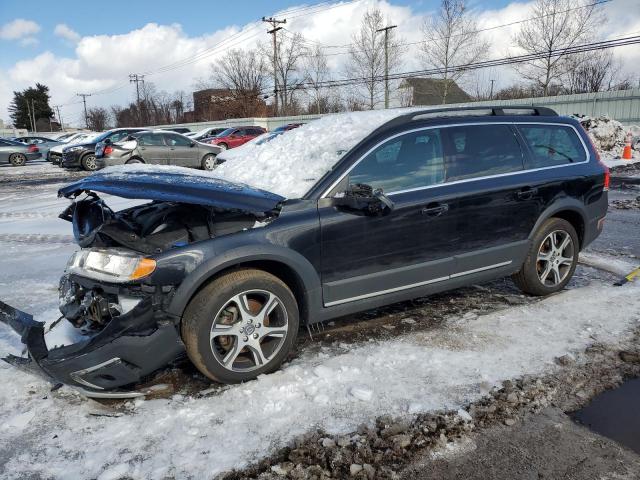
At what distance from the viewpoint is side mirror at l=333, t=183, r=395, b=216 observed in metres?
3.38

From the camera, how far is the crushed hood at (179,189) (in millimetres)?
3049

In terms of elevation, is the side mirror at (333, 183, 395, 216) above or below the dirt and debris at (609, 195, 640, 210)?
above

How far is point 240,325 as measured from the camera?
3.20 metres

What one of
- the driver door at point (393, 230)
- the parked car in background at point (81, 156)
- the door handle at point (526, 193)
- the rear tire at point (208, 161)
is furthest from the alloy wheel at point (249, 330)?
the parked car in background at point (81, 156)

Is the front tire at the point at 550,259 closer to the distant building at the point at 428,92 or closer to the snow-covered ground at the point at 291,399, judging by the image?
the snow-covered ground at the point at 291,399

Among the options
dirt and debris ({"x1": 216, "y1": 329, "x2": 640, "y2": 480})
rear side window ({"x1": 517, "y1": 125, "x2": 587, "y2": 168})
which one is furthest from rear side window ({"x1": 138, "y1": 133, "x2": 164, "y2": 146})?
dirt and debris ({"x1": 216, "y1": 329, "x2": 640, "y2": 480})

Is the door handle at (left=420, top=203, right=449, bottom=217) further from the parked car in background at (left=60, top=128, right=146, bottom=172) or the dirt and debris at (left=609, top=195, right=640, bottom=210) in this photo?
the parked car in background at (left=60, top=128, right=146, bottom=172)

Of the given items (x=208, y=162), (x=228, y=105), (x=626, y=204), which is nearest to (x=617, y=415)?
(x=626, y=204)

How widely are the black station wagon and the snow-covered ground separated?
241 mm

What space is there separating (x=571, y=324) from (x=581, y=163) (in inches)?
65.9

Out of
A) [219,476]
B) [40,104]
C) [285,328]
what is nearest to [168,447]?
[219,476]

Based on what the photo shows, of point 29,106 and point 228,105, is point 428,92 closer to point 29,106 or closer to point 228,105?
point 228,105

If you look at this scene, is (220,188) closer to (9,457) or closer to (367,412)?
(367,412)

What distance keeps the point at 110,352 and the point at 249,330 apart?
83cm
